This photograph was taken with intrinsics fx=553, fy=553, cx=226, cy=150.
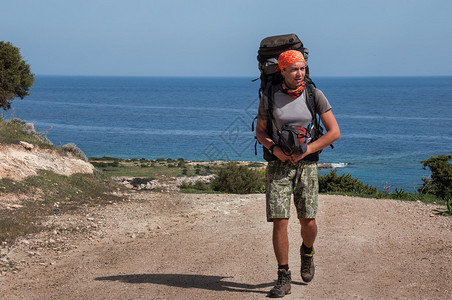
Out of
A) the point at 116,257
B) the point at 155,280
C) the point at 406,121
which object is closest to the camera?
the point at 155,280

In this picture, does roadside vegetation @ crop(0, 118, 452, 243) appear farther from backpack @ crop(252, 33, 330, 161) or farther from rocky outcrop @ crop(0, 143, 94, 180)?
backpack @ crop(252, 33, 330, 161)

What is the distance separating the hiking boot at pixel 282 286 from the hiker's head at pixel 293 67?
1.85 meters

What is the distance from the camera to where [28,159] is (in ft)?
41.5

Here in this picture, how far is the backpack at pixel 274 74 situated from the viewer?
538cm

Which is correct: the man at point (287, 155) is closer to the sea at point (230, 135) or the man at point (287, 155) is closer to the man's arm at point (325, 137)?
the man's arm at point (325, 137)

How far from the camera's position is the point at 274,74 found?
5.56m

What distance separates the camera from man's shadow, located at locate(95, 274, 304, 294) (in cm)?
598

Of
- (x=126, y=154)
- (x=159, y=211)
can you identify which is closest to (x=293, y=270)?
(x=159, y=211)

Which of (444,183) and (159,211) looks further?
(444,183)

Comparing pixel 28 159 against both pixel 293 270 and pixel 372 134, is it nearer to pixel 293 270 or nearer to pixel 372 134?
pixel 293 270

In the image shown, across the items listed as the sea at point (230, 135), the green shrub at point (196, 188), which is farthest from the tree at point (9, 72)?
the green shrub at point (196, 188)

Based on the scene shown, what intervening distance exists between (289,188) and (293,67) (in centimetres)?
116

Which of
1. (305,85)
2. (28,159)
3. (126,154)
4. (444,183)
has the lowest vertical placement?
(126,154)

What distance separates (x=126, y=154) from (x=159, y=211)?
174ft
